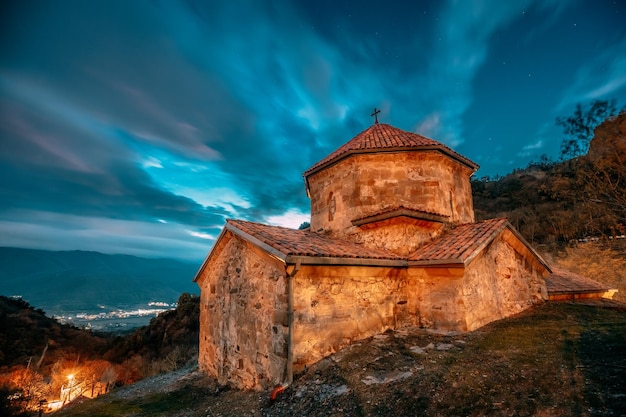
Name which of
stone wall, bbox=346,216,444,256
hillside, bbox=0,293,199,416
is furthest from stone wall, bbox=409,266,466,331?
hillside, bbox=0,293,199,416

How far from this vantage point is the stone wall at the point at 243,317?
20.5 feet

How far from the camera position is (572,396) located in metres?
3.68

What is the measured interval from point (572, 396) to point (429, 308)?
13.8ft

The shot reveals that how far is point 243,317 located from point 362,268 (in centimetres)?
344

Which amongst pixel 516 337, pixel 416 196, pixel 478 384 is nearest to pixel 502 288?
pixel 516 337

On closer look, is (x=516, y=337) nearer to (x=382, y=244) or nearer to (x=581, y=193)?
(x=382, y=244)

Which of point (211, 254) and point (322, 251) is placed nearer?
point (322, 251)

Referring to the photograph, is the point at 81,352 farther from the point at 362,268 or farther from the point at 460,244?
the point at 460,244

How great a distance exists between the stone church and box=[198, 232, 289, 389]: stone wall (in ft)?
0.12

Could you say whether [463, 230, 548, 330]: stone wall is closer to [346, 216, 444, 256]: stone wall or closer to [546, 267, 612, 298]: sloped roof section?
[546, 267, 612, 298]: sloped roof section

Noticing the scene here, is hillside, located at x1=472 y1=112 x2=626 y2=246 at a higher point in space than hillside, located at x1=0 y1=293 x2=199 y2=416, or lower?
higher

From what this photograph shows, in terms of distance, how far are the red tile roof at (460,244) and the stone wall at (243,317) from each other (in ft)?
13.4

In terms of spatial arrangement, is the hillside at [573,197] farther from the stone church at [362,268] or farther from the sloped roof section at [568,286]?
the stone church at [362,268]

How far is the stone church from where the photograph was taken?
20.8 ft
